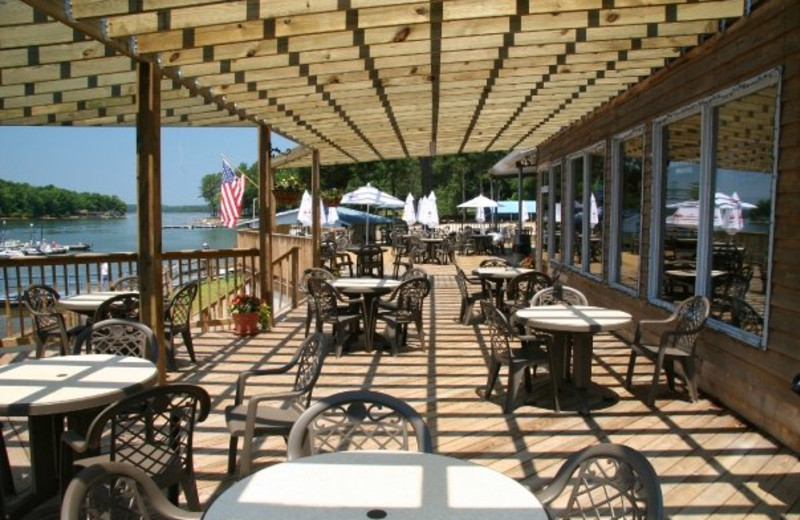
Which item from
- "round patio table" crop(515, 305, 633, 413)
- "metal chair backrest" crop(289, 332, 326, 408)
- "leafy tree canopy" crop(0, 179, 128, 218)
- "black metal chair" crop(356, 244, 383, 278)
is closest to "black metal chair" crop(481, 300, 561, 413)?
"round patio table" crop(515, 305, 633, 413)

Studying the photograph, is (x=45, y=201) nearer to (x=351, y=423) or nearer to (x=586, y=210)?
(x=586, y=210)

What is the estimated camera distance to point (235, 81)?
15.9 ft

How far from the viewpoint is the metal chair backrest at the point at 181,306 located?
17.4 feet

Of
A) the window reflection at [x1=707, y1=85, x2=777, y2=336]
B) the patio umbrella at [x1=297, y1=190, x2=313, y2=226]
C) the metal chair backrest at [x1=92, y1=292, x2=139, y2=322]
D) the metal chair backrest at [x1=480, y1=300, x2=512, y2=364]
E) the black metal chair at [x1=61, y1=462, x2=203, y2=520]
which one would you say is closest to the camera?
the black metal chair at [x1=61, y1=462, x2=203, y2=520]

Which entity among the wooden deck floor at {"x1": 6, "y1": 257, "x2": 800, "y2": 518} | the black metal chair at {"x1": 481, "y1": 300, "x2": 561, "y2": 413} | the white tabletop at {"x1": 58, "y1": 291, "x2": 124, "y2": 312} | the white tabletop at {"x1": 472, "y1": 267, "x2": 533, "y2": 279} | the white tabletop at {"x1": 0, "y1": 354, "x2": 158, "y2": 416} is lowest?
the wooden deck floor at {"x1": 6, "y1": 257, "x2": 800, "y2": 518}

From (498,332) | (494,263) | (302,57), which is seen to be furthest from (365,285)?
(494,263)

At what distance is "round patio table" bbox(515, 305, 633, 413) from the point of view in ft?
13.2

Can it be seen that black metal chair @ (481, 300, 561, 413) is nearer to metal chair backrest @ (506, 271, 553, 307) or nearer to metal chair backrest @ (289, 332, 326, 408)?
metal chair backrest @ (289, 332, 326, 408)

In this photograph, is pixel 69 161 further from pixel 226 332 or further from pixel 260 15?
pixel 260 15

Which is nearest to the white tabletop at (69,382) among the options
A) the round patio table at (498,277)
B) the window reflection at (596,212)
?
the round patio table at (498,277)

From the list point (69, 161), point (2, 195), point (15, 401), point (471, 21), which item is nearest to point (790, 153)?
point (471, 21)

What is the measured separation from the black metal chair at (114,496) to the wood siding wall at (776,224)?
3.30 metres

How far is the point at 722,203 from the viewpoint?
14.3 ft

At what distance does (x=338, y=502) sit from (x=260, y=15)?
2.76 metres
